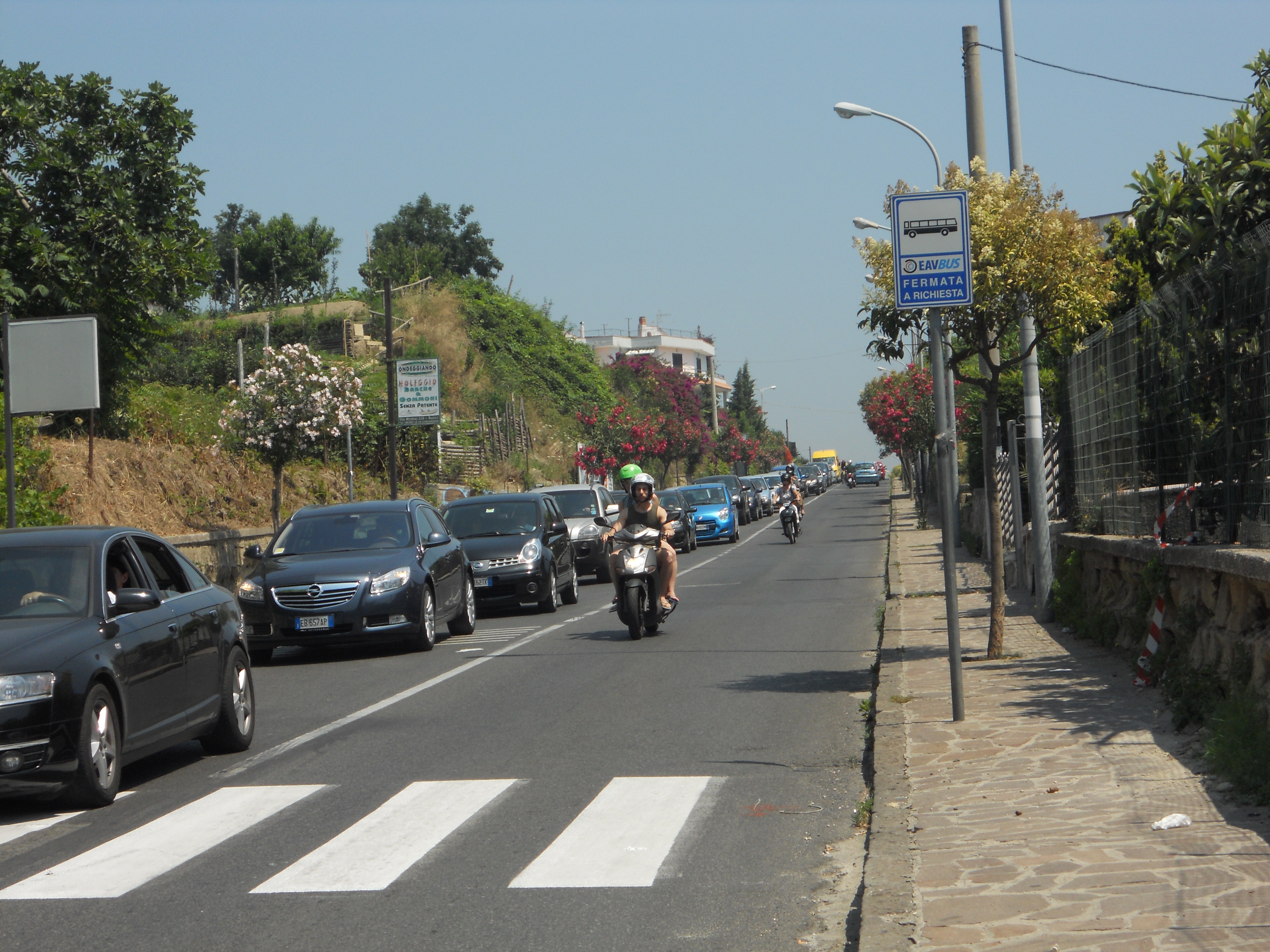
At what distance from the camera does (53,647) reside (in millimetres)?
7172

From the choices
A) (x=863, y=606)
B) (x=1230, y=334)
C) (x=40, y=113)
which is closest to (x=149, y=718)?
(x=1230, y=334)

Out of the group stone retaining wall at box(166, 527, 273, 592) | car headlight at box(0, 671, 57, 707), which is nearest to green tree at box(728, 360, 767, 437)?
stone retaining wall at box(166, 527, 273, 592)

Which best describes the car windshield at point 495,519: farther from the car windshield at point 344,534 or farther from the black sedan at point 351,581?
the car windshield at point 344,534

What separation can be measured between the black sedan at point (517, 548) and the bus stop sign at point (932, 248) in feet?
35.6

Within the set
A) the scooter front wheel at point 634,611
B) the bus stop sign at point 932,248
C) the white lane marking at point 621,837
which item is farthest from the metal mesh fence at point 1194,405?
the scooter front wheel at point 634,611

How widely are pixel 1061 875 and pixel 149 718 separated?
16.6 ft

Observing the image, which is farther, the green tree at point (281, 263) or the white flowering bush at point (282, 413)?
the green tree at point (281, 263)

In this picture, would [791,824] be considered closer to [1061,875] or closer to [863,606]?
[1061,875]

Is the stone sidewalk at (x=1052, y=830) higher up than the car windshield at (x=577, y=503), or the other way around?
the car windshield at (x=577, y=503)

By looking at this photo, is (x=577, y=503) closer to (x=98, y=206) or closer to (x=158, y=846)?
(x=98, y=206)

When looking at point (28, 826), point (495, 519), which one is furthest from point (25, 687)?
point (495, 519)

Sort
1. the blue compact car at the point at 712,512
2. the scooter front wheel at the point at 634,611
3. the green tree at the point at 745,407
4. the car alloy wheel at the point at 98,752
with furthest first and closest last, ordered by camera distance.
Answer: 1. the green tree at the point at 745,407
2. the blue compact car at the point at 712,512
3. the scooter front wheel at the point at 634,611
4. the car alloy wheel at the point at 98,752

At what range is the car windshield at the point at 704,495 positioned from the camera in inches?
1593

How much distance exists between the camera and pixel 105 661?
24.2 feet
